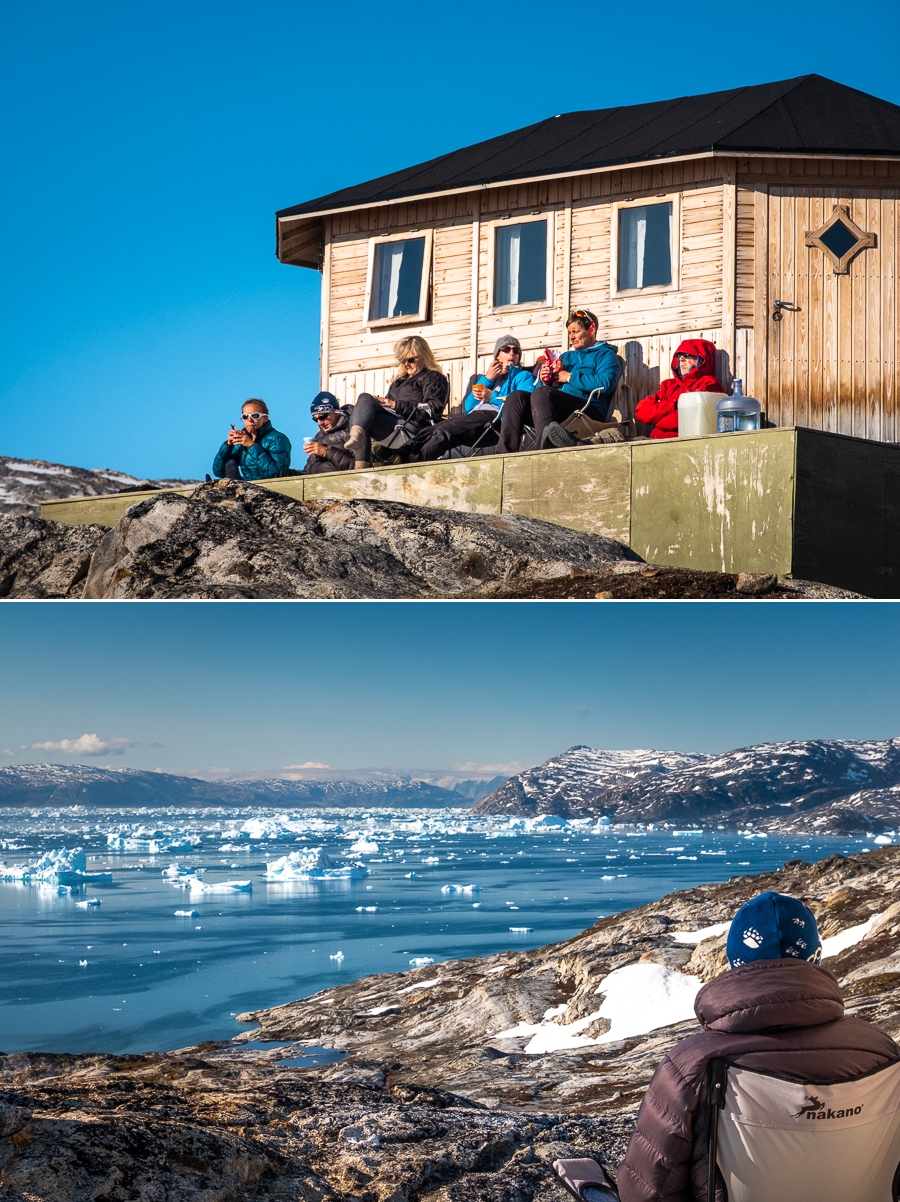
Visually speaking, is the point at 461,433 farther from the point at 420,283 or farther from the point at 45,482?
the point at 45,482

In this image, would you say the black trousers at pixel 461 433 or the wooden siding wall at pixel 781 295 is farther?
the wooden siding wall at pixel 781 295

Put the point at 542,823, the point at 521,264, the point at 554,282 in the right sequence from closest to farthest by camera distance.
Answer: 1. the point at 542,823
2. the point at 554,282
3. the point at 521,264

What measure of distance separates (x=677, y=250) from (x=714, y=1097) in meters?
→ 11.4

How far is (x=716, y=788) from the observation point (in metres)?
6.59

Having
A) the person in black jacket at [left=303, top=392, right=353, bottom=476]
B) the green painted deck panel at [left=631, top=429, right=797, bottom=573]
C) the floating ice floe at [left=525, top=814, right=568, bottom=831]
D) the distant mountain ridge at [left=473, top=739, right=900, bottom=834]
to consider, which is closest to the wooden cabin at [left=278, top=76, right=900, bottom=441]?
the person in black jacket at [left=303, top=392, right=353, bottom=476]

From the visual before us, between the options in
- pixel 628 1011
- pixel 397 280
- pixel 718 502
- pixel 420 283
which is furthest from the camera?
pixel 397 280

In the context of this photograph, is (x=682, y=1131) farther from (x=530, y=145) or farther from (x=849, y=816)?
(x=530, y=145)

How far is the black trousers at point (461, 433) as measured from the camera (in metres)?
10.8

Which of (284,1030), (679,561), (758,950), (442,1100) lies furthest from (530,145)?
(758,950)

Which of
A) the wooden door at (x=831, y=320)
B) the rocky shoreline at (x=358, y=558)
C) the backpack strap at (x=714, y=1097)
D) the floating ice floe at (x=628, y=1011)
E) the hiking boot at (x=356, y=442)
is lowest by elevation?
the floating ice floe at (x=628, y=1011)

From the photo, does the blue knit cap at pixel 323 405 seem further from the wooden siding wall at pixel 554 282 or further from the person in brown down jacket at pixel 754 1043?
the person in brown down jacket at pixel 754 1043

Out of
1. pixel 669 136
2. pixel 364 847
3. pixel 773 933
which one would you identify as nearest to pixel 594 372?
pixel 669 136

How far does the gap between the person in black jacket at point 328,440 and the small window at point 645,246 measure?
3.35 m

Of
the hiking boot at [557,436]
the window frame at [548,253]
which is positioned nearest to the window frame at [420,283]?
the window frame at [548,253]
